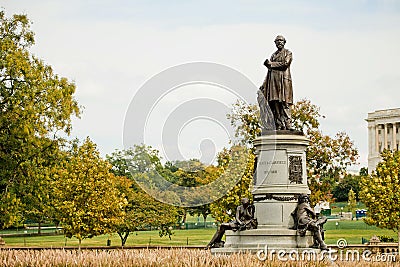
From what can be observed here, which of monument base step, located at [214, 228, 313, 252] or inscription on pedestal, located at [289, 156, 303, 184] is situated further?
inscription on pedestal, located at [289, 156, 303, 184]

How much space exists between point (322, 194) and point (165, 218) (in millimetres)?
11031

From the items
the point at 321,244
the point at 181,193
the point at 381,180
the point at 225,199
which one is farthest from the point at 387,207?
the point at 321,244

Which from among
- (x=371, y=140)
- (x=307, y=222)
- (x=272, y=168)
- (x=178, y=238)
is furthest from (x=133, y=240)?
(x=371, y=140)

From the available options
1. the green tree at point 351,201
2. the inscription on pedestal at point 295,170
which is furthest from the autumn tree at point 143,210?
the green tree at point 351,201

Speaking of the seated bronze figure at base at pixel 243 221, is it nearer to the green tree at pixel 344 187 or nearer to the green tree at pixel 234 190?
the green tree at pixel 234 190

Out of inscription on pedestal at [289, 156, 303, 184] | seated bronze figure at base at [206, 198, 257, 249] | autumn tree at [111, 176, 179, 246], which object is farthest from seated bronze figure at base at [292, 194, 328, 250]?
autumn tree at [111, 176, 179, 246]

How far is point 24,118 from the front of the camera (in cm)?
3847

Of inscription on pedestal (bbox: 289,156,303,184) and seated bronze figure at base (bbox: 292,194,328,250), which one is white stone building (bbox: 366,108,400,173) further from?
seated bronze figure at base (bbox: 292,194,328,250)

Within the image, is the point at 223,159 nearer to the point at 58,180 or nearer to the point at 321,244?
the point at 58,180

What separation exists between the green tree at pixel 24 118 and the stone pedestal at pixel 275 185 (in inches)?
746

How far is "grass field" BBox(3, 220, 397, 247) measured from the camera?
54.9 metres

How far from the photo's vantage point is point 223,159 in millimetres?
41156

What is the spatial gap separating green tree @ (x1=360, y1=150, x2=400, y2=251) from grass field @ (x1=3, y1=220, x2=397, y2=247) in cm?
1496

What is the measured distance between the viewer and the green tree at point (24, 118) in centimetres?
3847
